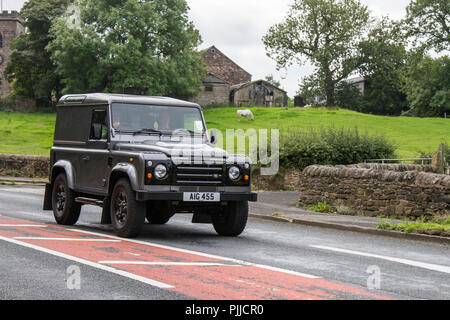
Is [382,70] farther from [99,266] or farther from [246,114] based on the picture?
[99,266]

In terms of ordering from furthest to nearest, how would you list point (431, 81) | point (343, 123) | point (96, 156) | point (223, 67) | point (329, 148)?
point (223, 67) < point (431, 81) < point (343, 123) < point (329, 148) < point (96, 156)

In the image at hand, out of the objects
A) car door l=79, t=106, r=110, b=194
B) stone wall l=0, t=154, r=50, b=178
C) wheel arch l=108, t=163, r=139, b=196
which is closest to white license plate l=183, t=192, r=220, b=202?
wheel arch l=108, t=163, r=139, b=196

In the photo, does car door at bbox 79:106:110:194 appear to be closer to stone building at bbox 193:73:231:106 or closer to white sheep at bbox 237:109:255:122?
white sheep at bbox 237:109:255:122

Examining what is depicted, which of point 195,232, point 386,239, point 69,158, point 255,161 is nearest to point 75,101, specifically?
point 69,158

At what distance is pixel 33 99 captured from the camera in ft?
250

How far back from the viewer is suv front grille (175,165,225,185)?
11.5 meters

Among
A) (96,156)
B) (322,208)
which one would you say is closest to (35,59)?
(322,208)

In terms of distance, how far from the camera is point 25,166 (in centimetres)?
3738

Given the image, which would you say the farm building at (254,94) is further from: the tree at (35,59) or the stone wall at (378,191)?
the stone wall at (378,191)

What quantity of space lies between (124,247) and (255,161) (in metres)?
18.8

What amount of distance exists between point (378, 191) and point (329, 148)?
34.5 feet

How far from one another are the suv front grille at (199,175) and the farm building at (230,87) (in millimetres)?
73773

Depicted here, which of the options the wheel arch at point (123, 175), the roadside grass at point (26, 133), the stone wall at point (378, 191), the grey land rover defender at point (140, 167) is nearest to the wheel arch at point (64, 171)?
the grey land rover defender at point (140, 167)

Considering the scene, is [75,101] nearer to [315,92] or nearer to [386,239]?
[386,239]
